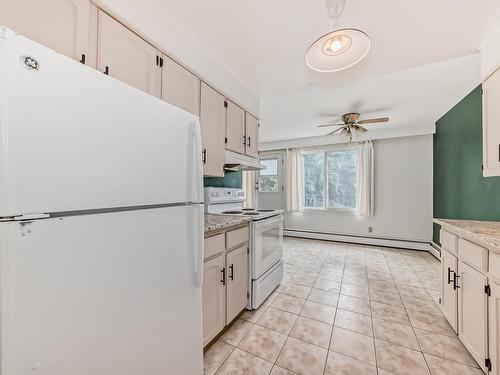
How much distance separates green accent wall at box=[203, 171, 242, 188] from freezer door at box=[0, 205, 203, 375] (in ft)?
4.80

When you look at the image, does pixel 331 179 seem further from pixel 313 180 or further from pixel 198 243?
pixel 198 243

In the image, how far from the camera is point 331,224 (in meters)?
4.91

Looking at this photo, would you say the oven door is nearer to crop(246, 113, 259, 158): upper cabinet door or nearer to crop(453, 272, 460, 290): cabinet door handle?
crop(246, 113, 259, 158): upper cabinet door

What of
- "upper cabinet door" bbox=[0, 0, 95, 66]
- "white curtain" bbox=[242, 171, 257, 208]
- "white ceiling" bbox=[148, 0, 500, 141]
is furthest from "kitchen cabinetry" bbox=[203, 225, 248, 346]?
"white curtain" bbox=[242, 171, 257, 208]

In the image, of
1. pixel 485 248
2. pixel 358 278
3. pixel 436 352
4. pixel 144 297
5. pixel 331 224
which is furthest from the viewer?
pixel 331 224

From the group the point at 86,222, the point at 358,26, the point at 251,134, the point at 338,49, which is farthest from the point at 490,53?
the point at 86,222

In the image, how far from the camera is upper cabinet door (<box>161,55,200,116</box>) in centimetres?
151

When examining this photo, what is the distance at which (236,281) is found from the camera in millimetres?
1854

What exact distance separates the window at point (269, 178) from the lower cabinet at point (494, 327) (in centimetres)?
443

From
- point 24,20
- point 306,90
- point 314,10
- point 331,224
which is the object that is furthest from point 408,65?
point 331,224

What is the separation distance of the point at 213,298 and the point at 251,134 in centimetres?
187

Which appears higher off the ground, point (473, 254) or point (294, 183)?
point (294, 183)

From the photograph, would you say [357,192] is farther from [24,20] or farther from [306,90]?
[24,20]

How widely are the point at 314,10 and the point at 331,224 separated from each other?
430 cm
